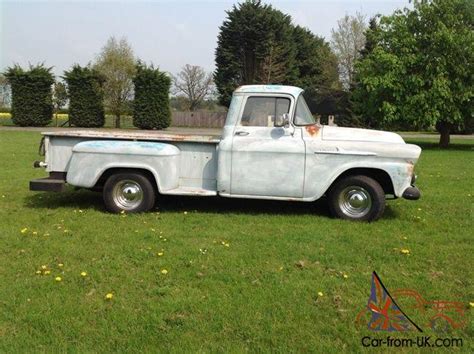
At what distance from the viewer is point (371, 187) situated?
6.96 meters

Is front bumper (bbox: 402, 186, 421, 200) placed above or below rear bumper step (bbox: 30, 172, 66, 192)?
above

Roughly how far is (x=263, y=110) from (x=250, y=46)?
141 ft

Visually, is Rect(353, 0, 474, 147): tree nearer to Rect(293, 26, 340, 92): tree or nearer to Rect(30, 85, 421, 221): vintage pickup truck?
Rect(30, 85, 421, 221): vintage pickup truck

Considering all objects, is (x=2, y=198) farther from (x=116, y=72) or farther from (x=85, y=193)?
(x=116, y=72)

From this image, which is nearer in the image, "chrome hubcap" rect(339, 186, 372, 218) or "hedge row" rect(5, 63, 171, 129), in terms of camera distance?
"chrome hubcap" rect(339, 186, 372, 218)

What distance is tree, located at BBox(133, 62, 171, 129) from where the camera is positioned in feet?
116

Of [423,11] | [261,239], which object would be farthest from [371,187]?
[423,11]

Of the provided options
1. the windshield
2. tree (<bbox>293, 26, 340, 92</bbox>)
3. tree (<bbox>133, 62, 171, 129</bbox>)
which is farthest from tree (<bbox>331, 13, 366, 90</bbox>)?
the windshield

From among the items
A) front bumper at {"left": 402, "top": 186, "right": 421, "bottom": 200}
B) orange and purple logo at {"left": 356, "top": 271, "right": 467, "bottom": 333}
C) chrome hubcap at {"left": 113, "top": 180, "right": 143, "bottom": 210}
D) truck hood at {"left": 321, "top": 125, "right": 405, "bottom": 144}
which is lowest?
orange and purple logo at {"left": 356, "top": 271, "right": 467, "bottom": 333}

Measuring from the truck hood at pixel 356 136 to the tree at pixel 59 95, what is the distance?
32348mm

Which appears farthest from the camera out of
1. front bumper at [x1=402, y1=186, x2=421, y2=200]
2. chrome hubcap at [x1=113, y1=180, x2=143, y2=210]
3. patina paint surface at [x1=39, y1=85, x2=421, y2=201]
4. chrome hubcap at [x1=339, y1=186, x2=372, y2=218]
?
chrome hubcap at [x1=113, y1=180, x2=143, y2=210]

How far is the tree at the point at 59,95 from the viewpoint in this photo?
35875 mm

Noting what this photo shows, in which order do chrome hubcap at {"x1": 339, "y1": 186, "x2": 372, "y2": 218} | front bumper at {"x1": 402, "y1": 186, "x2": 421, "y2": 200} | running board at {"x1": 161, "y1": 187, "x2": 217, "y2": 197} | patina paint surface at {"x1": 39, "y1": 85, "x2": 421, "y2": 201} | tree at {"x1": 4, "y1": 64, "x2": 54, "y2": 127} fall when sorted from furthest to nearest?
tree at {"x1": 4, "y1": 64, "x2": 54, "y2": 127}
running board at {"x1": 161, "y1": 187, "x2": 217, "y2": 197}
chrome hubcap at {"x1": 339, "y1": 186, "x2": 372, "y2": 218}
patina paint surface at {"x1": 39, "y1": 85, "x2": 421, "y2": 201}
front bumper at {"x1": 402, "y1": 186, "x2": 421, "y2": 200}

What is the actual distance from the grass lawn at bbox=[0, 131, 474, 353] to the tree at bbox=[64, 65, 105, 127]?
28057 mm
